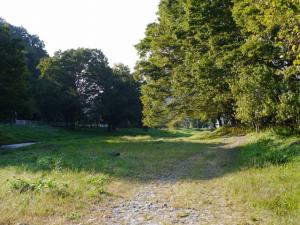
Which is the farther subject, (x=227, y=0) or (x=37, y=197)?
(x=227, y=0)

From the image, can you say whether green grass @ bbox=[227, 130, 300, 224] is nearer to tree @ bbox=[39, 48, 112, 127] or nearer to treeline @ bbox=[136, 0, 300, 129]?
treeline @ bbox=[136, 0, 300, 129]

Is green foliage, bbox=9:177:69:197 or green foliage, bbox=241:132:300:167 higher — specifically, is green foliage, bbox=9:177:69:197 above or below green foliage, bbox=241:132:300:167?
below

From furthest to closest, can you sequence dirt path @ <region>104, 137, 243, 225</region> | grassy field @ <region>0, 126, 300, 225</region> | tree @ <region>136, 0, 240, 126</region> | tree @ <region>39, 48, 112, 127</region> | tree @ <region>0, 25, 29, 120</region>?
tree @ <region>39, 48, 112, 127</region>, tree @ <region>0, 25, 29, 120</region>, tree @ <region>136, 0, 240, 126</region>, grassy field @ <region>0, 126, 300, 225</region>, dirt path @ <region>104, 137, 243, 225</region>

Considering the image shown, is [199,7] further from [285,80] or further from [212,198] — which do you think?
[212,198]

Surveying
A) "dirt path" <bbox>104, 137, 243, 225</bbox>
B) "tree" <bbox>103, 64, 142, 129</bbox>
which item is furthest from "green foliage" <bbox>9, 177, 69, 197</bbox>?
"tree" <bbox>103, 64, 142, 129</bbox>

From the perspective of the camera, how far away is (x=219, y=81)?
975 inches

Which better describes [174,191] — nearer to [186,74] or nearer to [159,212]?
[159,212]

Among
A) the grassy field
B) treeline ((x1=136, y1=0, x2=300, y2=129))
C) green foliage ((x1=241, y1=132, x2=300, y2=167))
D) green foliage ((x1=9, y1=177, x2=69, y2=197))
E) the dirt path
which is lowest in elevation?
the dirt path

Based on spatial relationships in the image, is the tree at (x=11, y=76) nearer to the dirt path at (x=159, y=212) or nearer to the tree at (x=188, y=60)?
the tree at (x=188, y=60)

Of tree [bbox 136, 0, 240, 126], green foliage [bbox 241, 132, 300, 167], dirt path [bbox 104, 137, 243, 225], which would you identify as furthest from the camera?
tree [bbox 136, 0, 240, 126]

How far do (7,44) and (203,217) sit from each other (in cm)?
3615

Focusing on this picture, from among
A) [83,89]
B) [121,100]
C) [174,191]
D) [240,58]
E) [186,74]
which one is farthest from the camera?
[121,100]


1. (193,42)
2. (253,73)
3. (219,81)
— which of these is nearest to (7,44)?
(193,42)

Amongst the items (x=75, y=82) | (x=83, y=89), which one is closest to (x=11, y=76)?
(x=75, y=82)
